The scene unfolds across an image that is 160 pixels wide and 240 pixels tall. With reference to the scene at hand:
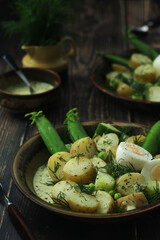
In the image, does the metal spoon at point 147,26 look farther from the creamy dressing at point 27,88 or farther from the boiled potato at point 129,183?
the boiled potato at point 129,183

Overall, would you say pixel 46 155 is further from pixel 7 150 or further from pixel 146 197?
pixel 146 197

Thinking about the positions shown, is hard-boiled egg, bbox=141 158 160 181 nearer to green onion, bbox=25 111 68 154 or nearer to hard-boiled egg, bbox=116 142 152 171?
hard-boiled egg, bbox=116 142 152 171

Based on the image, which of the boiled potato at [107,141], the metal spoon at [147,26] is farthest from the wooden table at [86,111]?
the boiled potato at [107,141]

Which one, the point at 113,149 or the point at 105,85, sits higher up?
the point at 113,149

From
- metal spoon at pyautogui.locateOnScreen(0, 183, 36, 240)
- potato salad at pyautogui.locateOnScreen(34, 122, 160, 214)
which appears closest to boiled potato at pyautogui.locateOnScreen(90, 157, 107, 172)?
potato salad at pyautogui.locateOnScreen(34, 122, 160, 214)

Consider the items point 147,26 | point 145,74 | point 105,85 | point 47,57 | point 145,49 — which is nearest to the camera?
point 145,74

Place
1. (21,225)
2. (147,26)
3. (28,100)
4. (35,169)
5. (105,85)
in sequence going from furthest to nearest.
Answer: (147,26)
(105,85)
(28,100)
(35,169)
(21,225)

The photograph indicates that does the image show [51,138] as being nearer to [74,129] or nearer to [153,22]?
[74,129]

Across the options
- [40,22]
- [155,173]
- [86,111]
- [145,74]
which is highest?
[40,22]

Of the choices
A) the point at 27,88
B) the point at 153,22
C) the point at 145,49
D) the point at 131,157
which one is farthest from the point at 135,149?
the point at 153,22
